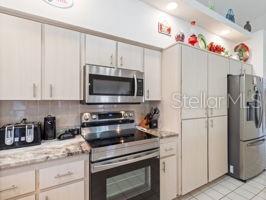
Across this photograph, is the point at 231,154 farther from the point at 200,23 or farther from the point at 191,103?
the point at 200,23

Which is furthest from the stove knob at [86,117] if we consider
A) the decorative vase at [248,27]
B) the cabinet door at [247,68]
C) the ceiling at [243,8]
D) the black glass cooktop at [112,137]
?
the decorative vase at [248,27]

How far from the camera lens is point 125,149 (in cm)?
161

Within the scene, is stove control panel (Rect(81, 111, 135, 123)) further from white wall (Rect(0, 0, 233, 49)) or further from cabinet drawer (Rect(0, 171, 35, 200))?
white wall (Rect(0, 0, 233, 49))

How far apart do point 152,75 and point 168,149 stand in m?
0.98

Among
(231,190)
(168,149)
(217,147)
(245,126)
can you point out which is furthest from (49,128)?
(245,126)

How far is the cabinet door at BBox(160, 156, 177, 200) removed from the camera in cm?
197

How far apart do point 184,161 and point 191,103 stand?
2.48 feet

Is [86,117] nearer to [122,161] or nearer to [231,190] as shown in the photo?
[122,161]

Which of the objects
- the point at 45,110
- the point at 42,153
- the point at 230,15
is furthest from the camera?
the point at 230,15

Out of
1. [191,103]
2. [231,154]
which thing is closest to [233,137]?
[231,154]

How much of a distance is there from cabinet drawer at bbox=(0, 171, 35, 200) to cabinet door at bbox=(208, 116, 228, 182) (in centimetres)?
225

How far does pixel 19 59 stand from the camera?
1438 millimetres

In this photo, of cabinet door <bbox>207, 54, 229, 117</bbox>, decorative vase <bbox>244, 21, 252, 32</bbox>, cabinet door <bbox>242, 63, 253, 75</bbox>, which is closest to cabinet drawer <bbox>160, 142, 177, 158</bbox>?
cabinet door <bbox>207, 54, 229, 117</bbox>

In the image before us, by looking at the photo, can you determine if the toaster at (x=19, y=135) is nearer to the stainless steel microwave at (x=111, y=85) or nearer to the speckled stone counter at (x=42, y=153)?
the speckled stone counter at (x=42, y=153)
